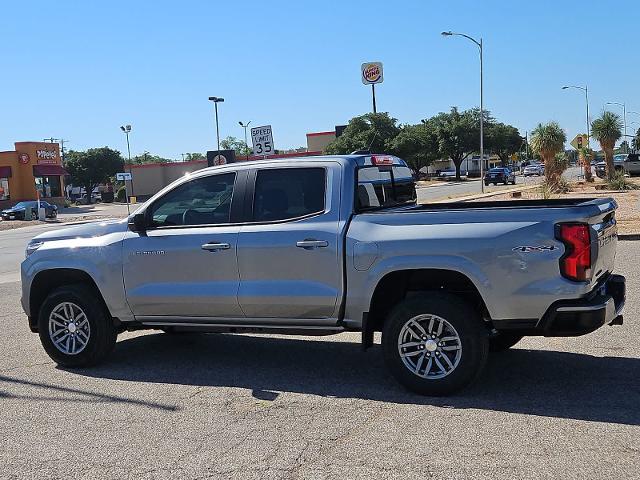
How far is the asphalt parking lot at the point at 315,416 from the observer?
4.24 meters

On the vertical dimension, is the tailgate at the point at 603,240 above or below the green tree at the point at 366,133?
below

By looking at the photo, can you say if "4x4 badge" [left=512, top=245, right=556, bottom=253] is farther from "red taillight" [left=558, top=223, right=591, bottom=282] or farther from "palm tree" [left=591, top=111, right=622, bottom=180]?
"palm tree" [left=591, top=111, right=622, bottom=180]

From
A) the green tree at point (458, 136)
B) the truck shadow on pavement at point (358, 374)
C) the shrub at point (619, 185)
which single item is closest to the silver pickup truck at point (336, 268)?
the truck shadow on pavement at point (358, 374)

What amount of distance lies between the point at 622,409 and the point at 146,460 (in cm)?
329

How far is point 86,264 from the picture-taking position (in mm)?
6641

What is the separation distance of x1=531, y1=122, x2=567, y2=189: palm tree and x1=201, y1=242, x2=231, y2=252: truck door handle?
99.8ft

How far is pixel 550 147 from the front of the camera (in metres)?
34.6

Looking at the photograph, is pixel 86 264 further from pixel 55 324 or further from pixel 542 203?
pixel 542 203

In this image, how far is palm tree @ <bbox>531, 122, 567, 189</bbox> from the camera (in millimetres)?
34406

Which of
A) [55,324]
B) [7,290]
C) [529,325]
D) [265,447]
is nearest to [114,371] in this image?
[55,324]

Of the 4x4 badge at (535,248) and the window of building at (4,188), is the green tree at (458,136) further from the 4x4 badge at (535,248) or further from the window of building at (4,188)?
the 4x4 badge at (535,248)

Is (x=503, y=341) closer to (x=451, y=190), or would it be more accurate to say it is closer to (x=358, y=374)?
(x=358, y=374)

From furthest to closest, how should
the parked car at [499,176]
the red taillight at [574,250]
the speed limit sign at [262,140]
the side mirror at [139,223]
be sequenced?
the parked car at [499,176], the speed limit sign at [262,140], the side mirror at [139,223], the red taillight at [574,250]

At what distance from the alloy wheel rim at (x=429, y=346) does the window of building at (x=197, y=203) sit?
1.92 m
